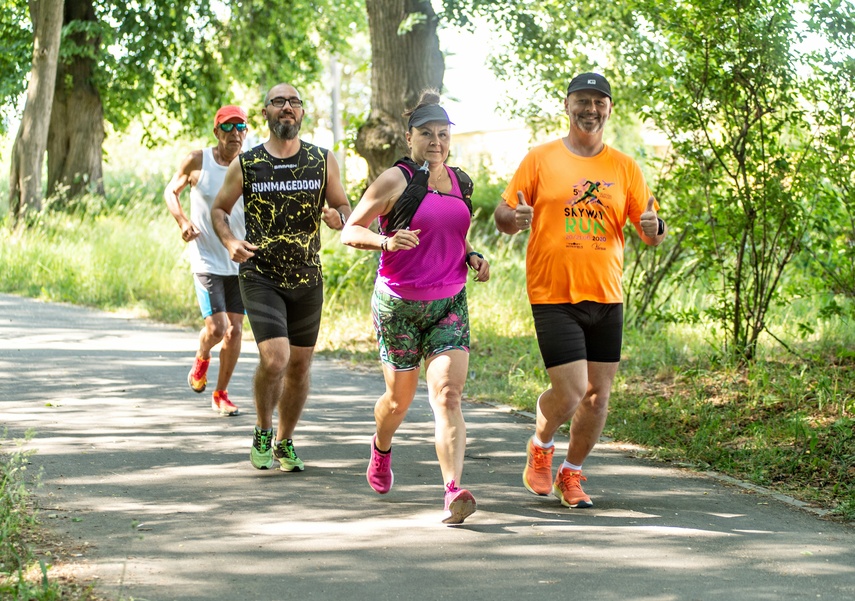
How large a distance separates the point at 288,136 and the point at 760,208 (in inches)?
156

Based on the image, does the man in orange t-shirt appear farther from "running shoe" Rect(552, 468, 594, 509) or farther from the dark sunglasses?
the dark sunglasses

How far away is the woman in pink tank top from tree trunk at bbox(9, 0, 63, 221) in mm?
15225

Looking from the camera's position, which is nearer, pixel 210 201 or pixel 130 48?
pixel 210 201

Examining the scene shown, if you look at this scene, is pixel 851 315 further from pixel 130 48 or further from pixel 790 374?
pixel 130 48

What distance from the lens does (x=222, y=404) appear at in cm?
871

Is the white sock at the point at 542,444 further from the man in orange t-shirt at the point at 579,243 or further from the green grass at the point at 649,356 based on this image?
the green grass at the point at 649,356

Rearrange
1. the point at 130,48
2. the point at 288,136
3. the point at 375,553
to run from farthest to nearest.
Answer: the point at 130,48, the point at 288,136, the point at 375,553

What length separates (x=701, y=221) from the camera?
9562 mm

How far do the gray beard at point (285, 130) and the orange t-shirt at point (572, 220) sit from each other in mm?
1404

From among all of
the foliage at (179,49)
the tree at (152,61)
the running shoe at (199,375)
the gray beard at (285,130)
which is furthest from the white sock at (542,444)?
the foliage at (179,49)

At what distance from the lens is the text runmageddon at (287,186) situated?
22.2ft

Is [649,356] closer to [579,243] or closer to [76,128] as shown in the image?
[579,243]

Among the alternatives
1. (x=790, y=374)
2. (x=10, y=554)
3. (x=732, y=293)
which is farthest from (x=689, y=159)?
(x=10, y=554)

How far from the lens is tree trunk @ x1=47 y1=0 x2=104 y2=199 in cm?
2338
